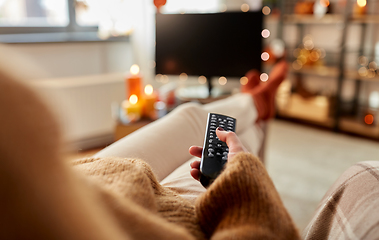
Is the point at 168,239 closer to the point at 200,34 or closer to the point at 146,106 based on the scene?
the point at 146,106

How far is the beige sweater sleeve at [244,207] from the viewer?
14.8 inches

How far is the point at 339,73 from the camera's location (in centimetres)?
269

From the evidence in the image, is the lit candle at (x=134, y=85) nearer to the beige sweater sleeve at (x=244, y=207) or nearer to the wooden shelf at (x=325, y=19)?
the beige sweater sleeve at (x=244, y=207)

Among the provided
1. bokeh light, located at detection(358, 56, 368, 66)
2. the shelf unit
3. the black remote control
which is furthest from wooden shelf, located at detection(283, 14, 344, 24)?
the black remote control

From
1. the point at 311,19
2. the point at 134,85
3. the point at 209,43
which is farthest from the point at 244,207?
the point at 311,19

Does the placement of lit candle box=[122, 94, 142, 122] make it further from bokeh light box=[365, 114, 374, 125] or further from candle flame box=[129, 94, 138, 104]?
bokeh light box=[365, 114, 374, 125]

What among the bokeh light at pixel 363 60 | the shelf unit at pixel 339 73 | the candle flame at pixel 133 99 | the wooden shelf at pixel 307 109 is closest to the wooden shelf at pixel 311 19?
the shelf unit at pixel 339 73

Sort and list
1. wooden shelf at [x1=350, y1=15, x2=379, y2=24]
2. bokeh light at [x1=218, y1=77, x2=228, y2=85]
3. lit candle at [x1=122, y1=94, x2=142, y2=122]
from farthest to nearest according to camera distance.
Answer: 1. bokeh light at [x1=218, y1=77, x2=228, y2=85]
2. wooden shelf at [x1=350, y1=15, x2=379, y2=24]
3. lit candle at [x1=122, y1=94, x2=142, y2=122]

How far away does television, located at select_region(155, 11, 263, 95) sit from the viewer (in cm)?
185

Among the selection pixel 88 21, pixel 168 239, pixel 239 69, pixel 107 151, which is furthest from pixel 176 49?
pixel 168 239

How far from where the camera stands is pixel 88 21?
8.38 ft

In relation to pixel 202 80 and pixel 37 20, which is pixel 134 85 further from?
pixel 202 80

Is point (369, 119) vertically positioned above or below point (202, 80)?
below

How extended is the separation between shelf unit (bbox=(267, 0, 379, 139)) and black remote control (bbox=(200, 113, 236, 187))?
7.50 ft
